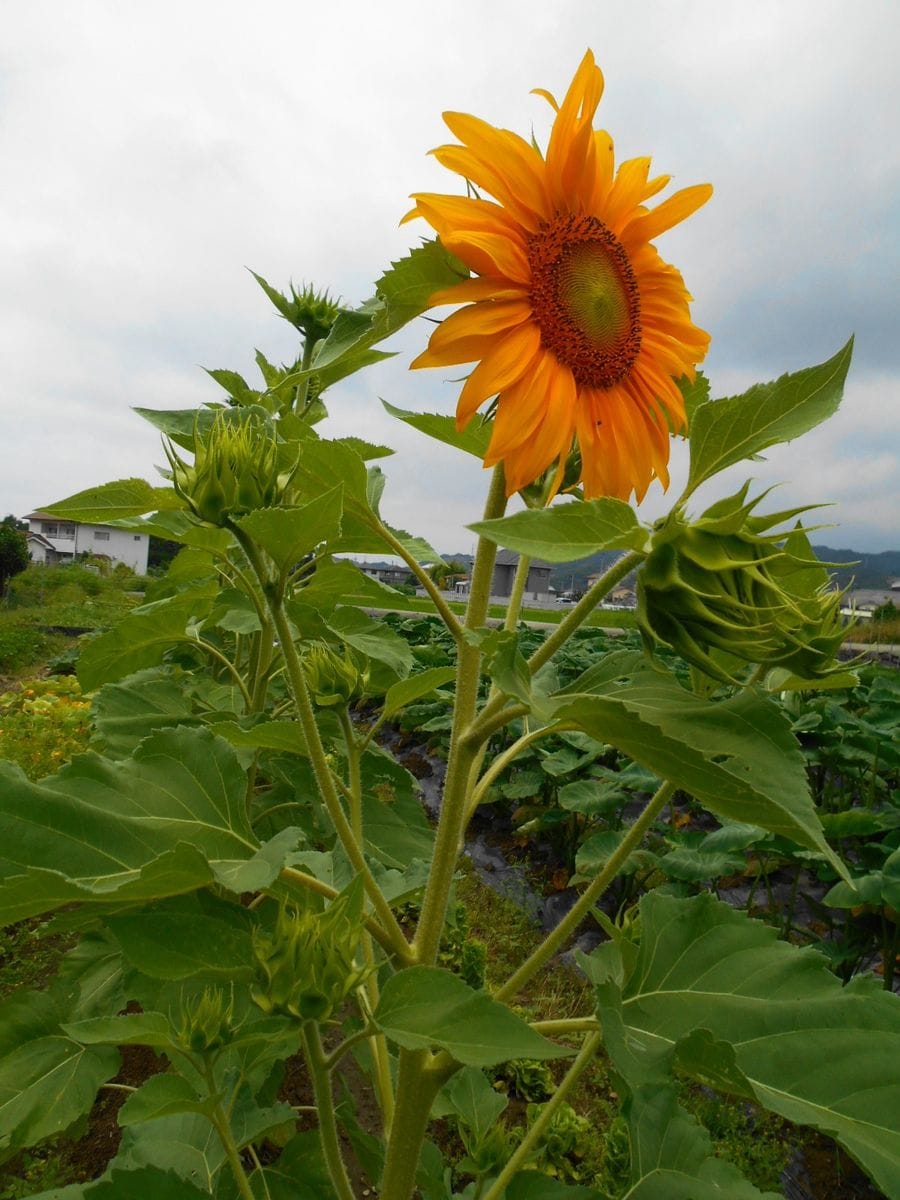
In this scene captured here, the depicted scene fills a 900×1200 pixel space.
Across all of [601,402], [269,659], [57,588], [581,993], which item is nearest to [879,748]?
[581,993]

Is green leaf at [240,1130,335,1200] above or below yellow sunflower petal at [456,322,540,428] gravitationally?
below

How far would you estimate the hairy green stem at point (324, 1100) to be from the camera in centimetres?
92

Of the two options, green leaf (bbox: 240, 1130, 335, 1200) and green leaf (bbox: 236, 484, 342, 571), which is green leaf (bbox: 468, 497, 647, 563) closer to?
green leaf (bbox: 236, 484, 342, 571)

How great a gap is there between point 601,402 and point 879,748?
165 inches

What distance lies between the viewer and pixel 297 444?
0.98 m

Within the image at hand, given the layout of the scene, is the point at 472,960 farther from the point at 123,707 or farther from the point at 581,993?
the point at 123,707

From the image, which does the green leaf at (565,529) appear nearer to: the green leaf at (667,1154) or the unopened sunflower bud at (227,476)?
the unopened sunflower bud at (227,476)

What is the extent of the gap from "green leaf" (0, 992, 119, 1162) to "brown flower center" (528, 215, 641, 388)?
49.7 inches

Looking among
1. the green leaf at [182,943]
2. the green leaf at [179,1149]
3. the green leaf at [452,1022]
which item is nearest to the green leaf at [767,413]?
the green leaf at [452,1022]

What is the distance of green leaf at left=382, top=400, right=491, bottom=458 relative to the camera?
110cm

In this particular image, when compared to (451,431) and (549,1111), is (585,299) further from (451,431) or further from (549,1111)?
(549,1111)

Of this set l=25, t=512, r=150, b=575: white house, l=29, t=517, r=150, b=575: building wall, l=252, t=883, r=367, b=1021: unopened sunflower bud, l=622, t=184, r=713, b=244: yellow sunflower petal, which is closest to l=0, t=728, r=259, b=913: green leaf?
l=252, t=883, r=367, b=1021: unopened sunflower bud

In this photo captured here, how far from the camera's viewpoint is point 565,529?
750 millimetres

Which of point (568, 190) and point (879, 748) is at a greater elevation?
point (568, 190)
